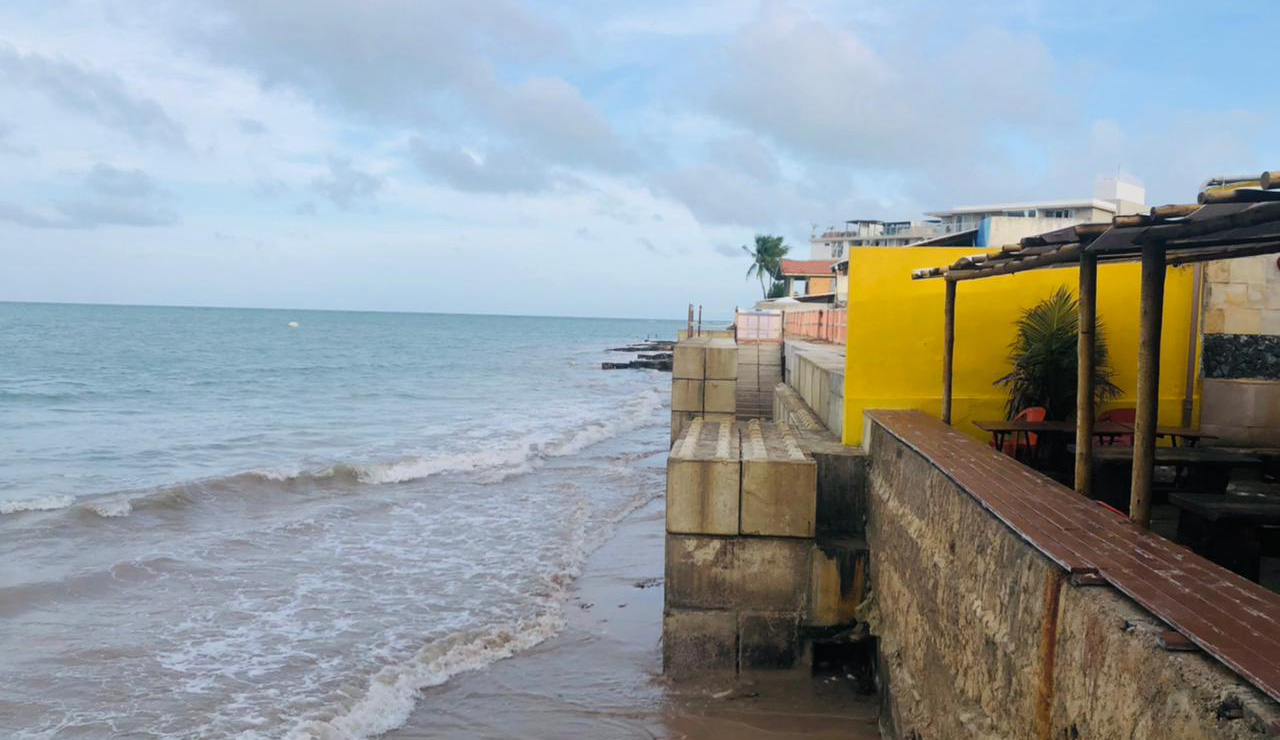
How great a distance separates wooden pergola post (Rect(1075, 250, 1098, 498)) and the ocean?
491 centimetres

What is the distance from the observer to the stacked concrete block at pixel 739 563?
20.8 feet

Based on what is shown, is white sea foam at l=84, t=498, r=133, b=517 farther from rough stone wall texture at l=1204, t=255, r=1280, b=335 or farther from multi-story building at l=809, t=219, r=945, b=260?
multi-story building at l=809, t=219, r=945, b=260

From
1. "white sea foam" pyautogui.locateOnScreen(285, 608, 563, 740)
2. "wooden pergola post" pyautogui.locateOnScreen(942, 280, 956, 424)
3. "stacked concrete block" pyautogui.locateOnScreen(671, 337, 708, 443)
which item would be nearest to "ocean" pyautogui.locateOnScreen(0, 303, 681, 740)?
"white sea foam" pyautogui.locateOnScreen(285, 608, 563, 740)

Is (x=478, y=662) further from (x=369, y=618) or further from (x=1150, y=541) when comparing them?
(x=1150, y=541)

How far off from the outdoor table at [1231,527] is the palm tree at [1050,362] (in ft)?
8.15

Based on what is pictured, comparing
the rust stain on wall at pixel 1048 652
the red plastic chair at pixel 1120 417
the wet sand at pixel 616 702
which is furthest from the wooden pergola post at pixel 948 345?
the rust stain on wall at pixel 1048 652

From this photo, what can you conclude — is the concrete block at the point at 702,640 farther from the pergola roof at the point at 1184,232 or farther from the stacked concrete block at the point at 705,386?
the stacked concrete block at the point at 705,386

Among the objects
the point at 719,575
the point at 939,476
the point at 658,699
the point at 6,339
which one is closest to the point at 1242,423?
the point at 939,476

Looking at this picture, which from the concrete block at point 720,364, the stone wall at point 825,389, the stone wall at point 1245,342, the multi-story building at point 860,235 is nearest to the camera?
the stone wall at point 1245,342

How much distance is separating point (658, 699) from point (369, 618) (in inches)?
137

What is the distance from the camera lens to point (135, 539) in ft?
38.7

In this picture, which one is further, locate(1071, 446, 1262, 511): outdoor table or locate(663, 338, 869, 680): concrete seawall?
locate(663, 338, 869, 680): concrete seawall

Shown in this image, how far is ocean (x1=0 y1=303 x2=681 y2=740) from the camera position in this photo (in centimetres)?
691

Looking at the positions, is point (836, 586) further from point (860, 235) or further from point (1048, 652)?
point (860, 235)
